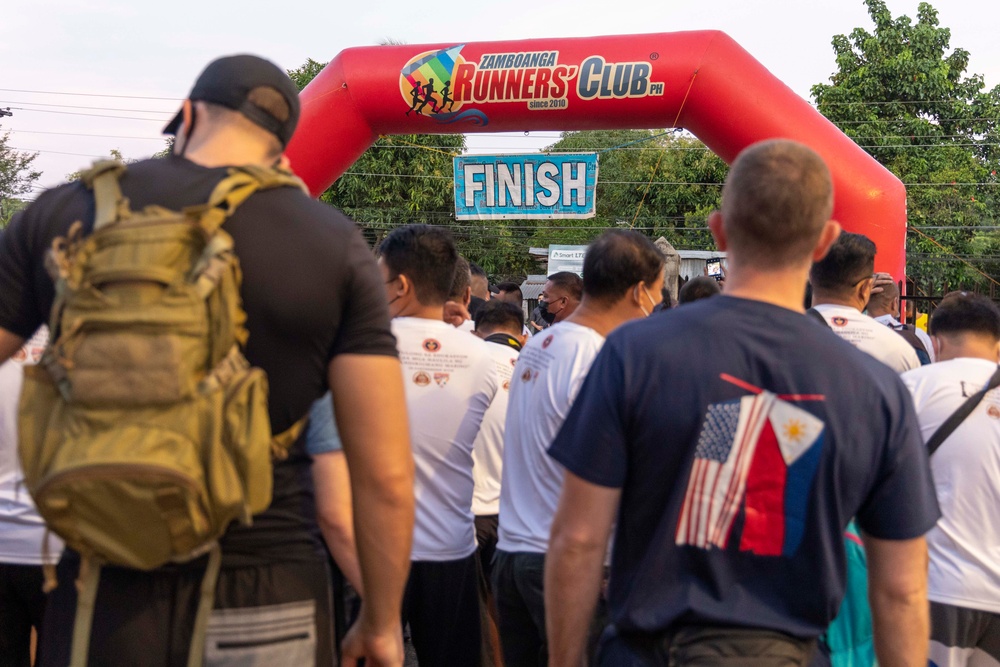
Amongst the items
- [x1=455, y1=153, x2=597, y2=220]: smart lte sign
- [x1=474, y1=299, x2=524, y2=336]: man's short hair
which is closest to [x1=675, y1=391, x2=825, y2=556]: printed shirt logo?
[x1=474, y1=299, x2=524, y2=336]: man's short hair

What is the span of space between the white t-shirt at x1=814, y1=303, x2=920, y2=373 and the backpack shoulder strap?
9.93 feet

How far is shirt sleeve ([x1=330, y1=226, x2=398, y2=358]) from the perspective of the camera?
1.81 m

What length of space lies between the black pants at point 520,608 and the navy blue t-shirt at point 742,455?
1.39m

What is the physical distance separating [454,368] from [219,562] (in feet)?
6.30

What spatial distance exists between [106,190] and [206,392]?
0.44 metres

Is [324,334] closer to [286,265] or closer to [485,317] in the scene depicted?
[286,265]

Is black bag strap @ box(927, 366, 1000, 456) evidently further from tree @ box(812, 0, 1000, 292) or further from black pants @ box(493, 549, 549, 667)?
tree @ box(812, 0, 1000, 292)

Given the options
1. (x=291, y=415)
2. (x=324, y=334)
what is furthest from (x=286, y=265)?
(x=291, y=415)

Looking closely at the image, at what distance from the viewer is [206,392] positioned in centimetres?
162

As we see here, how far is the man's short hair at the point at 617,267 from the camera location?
135 inches

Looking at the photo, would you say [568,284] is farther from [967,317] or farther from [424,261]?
[967,317]

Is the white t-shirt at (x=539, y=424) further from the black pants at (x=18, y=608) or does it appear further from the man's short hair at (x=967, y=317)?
the black pants at (x=18, y=608)

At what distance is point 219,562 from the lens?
1770mm

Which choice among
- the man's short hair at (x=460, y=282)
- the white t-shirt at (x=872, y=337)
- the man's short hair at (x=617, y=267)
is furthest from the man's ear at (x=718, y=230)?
the man's short hair at (x=460, y=282)
